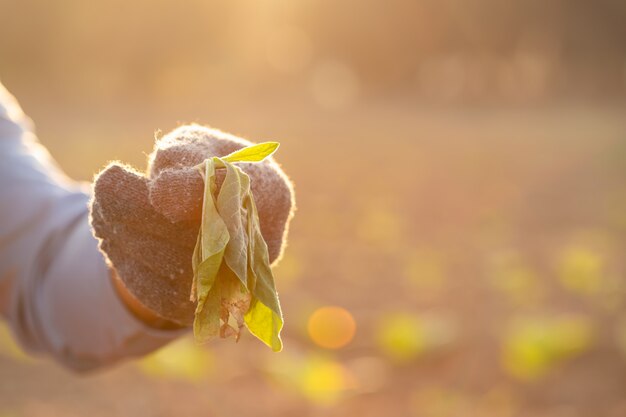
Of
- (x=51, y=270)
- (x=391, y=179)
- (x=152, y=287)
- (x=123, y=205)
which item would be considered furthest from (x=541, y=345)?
(x=391, y=179)

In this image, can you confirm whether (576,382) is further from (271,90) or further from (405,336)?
(271,90)

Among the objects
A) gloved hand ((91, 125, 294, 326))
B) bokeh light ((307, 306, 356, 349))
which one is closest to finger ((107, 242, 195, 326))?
gloved hand ((91, 125, 294, 326))

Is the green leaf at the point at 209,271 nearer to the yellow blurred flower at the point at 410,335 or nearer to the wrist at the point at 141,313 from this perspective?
the wrist at the point at 141,313

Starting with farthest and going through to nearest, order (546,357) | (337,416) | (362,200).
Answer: (362,200) → (546,357) → (337,416)

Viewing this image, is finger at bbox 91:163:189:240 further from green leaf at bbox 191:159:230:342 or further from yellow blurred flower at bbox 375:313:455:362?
yellow blurred flower at bbox 375:313:455:362

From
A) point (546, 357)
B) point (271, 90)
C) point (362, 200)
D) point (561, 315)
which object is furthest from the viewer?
point (271, 90)

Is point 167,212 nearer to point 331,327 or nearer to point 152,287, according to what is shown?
point 152,287

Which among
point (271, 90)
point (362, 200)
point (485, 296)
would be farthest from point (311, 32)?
point (485, 296)

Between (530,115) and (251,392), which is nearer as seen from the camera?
(251,392)
